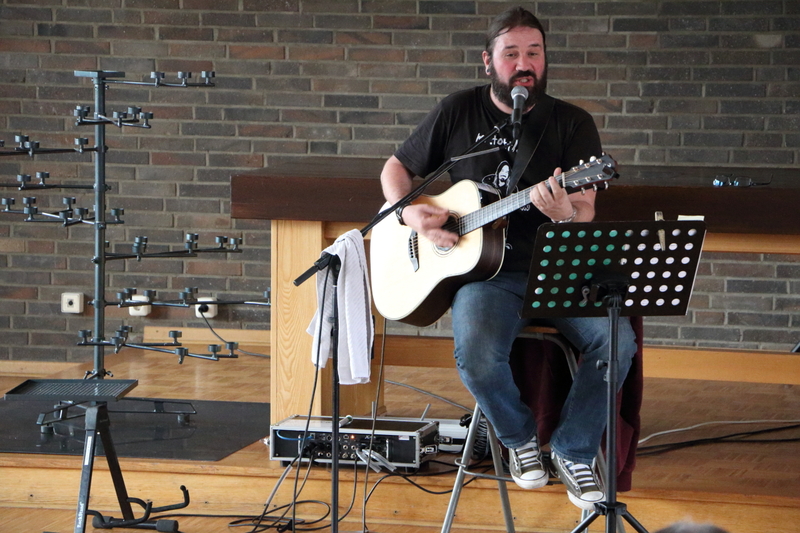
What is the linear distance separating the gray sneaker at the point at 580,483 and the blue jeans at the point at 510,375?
0.07 feet

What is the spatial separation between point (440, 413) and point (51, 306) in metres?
2.67

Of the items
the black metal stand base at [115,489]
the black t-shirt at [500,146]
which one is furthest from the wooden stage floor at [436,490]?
the black t-shirt at [500,146]

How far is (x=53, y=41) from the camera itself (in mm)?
5305

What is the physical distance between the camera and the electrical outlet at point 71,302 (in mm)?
5375

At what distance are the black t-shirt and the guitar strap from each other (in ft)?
0.08

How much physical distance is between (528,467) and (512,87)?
104cm

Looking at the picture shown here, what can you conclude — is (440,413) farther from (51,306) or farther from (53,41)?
(53,41)

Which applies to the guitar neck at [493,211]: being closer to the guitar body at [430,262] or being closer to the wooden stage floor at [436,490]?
the guitar body at [430,262]

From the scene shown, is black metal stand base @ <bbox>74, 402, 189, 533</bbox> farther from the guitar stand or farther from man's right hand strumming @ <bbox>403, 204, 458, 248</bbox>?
man's right hand strumming @ <bbox>403, 204, 458, 248</bbox>

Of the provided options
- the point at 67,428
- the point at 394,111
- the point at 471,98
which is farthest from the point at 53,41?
the point at 471,98

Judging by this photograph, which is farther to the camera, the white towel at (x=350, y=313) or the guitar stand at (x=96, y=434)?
the guitar stand at (x=96, y=434)

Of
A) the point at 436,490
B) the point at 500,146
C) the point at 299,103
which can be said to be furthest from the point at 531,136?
the point at 299,103

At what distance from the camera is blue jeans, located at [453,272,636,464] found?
2.47 m

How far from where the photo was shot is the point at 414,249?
2770 millimetres
